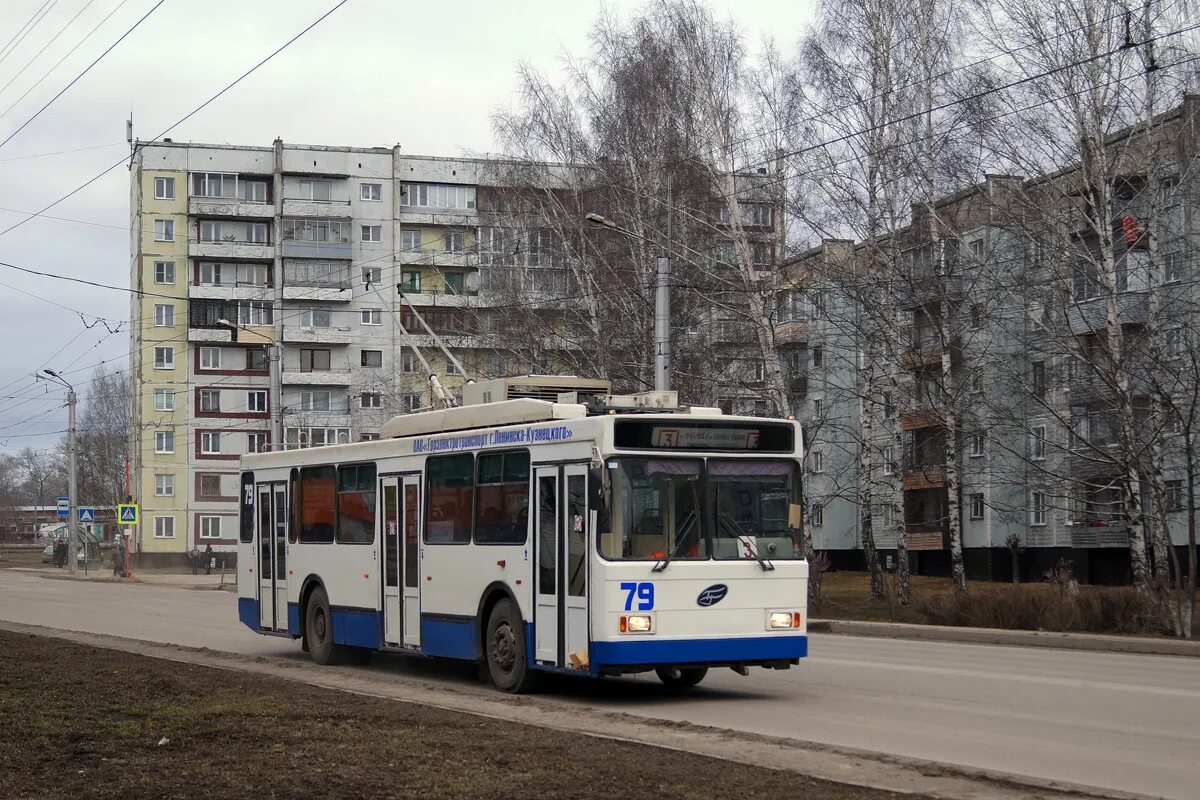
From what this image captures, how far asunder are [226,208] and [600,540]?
260ft

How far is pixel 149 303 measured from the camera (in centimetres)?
9088

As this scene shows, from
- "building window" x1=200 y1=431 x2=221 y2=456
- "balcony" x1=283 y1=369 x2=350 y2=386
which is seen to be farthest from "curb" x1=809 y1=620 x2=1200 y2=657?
"building window" x1=200 y1=431 x2=221 y2=456

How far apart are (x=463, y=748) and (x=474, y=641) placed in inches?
229

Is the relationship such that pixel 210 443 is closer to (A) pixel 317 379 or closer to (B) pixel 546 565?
(A) pixel 317 379

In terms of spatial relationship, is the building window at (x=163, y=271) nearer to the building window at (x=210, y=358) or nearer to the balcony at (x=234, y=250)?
the balcony at (x=234, y=250)

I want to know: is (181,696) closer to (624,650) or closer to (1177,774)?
(624,650)

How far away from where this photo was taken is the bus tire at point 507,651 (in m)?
14.6

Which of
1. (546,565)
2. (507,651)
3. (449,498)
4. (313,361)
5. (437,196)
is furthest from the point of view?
(437,196)

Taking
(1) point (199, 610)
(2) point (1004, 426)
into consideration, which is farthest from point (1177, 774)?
(1) point (199, 610)

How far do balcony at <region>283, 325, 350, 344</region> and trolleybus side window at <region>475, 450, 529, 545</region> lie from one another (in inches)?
2968

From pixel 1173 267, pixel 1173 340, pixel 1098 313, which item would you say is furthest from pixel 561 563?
pixel 1173 267

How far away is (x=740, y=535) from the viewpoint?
14.1 meters

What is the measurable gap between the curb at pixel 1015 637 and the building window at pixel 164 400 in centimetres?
7045

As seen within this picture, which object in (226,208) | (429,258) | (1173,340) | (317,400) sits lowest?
(1173,340)
